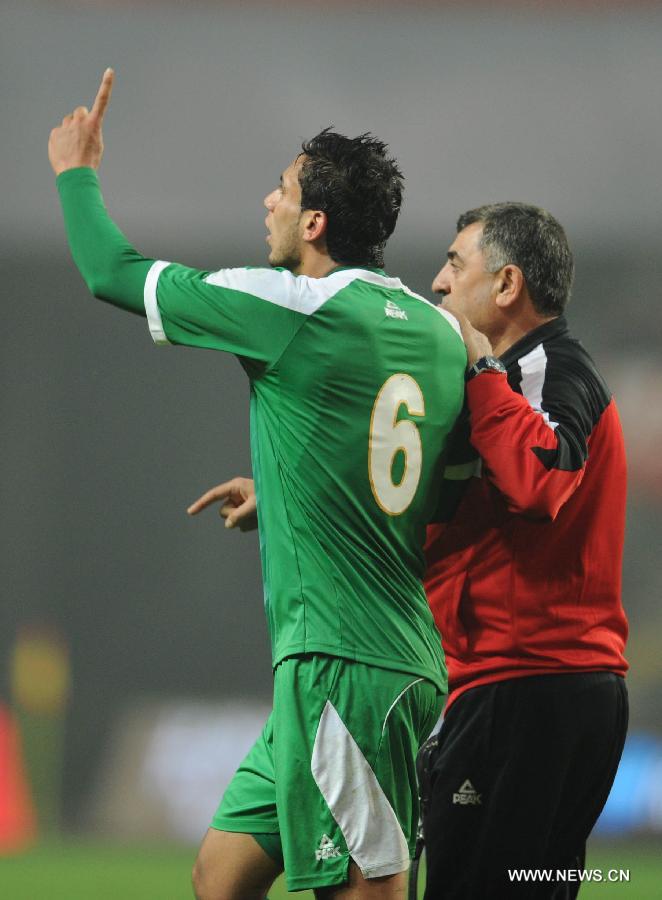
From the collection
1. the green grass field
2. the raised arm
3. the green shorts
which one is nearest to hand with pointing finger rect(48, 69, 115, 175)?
the raised arm

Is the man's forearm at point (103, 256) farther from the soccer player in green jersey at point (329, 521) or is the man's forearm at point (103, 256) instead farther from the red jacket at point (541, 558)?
the red jacket at point (541, 558)

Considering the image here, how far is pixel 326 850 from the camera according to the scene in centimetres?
246

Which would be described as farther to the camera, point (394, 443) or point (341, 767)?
point (394, 443)

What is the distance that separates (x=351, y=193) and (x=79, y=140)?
1.98ft

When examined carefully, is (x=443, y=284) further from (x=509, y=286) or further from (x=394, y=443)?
(x=394, y=443)

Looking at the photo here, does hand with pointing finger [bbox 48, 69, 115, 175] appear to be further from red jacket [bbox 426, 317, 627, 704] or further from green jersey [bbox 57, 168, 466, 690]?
red jacket [bbox 426, 317, 627, 704]

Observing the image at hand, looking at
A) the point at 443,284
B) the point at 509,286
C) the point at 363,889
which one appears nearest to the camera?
the point at 363,889

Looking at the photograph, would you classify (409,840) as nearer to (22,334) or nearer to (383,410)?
(383,410)

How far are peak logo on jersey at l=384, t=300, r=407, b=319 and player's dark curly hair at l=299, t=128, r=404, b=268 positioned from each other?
177 mm

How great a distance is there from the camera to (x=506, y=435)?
270 cm

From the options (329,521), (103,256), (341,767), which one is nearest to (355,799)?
(341,767)

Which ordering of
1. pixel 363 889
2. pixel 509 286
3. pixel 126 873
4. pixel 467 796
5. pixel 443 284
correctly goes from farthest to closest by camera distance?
1. pixel 126 873
2. pixel 443 284
3. pixel 509 286
4. pixel 467 796
5. pixel 363 889

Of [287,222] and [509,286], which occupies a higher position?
[287,222]

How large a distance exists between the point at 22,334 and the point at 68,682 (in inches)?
115
